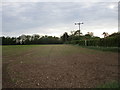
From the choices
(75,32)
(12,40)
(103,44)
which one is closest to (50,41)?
(75,32)

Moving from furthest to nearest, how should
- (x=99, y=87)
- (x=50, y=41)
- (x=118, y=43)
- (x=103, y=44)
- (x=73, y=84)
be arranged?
(x=50, y=41) < (x=103, y=44) < (x=118, y=43) < (x=73, y=84) < (x=99, y=87)

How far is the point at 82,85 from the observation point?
3.15 meters

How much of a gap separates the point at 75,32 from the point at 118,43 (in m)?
50.9

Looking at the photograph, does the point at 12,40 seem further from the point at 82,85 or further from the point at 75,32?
the point at 82,85

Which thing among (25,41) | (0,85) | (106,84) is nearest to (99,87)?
(106,84)

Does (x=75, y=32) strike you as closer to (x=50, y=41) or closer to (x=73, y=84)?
(x=50, y=41)

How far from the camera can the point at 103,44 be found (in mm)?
18547

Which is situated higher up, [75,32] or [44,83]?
[75,32]

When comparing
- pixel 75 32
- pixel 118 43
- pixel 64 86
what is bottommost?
pixel 64 86

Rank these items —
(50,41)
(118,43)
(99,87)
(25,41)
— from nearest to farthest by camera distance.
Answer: (99,87) → (118,43) → (25,41) → (50,41)

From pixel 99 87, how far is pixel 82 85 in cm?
38

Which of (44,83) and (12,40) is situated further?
(12,40)

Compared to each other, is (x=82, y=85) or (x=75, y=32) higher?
(x=75, y=32)

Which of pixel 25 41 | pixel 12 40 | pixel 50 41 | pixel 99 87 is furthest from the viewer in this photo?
pixel 50 41
